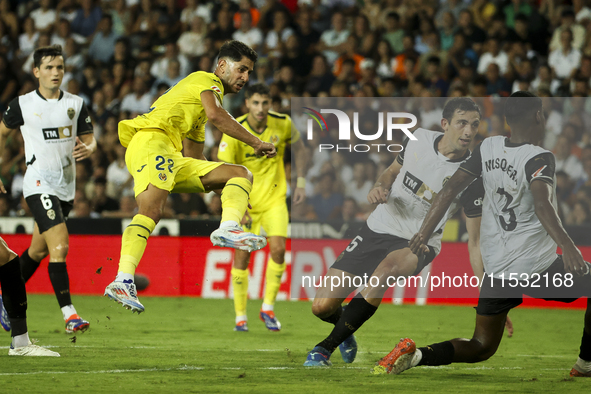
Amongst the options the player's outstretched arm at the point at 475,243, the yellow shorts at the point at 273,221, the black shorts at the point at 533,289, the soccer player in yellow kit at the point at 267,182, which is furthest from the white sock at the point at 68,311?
the black shorts at the point at 533,289

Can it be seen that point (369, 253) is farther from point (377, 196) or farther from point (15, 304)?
point (15, 304)

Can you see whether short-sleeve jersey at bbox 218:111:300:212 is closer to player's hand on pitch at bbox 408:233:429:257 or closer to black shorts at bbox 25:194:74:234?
black shorts at bbox 25:194:74:234

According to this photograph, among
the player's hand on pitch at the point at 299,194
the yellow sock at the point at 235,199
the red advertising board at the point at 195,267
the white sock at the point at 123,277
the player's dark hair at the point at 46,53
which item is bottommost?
the red advertising board at the point at 195,267

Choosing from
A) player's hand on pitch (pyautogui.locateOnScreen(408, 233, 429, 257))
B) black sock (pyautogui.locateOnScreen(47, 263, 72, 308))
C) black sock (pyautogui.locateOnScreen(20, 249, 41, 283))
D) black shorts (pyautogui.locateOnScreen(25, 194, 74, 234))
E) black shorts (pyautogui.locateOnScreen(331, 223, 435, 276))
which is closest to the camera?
player's hand on pitch (pyautogui.locateOnScreen(408, 233, 429, 257))

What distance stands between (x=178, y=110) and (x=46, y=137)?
7.84 ft

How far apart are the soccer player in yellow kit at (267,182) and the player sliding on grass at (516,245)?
362 cm

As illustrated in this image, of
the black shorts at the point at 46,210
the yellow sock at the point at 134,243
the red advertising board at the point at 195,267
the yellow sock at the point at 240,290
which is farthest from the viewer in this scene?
the red advertising board at the point at 195,267

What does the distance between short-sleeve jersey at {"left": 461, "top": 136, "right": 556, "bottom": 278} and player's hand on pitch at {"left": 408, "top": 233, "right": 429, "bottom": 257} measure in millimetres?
514

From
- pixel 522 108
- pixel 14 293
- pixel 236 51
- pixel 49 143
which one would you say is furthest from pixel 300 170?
pixel 522 108

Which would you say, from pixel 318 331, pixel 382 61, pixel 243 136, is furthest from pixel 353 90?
pixel 243 136

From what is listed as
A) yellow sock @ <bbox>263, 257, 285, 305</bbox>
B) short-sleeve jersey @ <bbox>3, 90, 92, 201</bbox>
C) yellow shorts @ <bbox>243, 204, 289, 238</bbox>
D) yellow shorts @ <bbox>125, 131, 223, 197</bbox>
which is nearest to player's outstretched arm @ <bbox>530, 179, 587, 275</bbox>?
yellow shorts @ <bbox>125, 131, 223, 197</bbox>

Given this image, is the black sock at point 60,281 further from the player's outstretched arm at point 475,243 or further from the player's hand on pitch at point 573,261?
the player's hand on pitch at point 573,261

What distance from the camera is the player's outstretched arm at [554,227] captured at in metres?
5.43

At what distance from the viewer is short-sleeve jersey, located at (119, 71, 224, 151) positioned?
20.5ft
